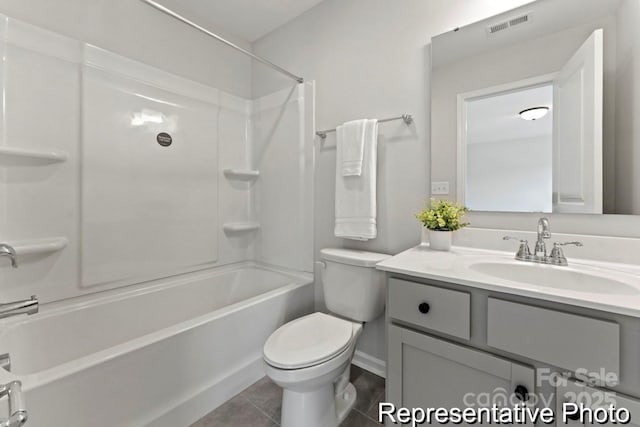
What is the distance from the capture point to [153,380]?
3.99 feet

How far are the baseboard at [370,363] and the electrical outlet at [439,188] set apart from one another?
1090 millimetres

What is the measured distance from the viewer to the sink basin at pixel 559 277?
910 millimetres

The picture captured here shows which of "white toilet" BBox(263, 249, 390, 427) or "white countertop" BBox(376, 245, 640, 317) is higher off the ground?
"white countertop" BBox(376, 245, 640, 317)

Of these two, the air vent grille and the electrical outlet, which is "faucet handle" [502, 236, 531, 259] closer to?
the electrical outlet

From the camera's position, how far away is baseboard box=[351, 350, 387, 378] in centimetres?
172

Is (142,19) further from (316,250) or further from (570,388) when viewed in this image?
(570,388)

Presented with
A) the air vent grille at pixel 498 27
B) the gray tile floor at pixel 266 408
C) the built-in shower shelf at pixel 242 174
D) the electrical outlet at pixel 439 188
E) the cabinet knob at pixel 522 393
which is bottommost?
the gray tile floor at pixel 266 408

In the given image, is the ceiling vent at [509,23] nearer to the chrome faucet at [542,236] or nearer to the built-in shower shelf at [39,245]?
the chrome faucet at [542,236]

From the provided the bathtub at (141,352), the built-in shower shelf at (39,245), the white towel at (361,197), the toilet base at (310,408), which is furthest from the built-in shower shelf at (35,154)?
the toilet base at (310,408)

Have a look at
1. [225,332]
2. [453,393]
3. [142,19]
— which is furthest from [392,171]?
[142,19]

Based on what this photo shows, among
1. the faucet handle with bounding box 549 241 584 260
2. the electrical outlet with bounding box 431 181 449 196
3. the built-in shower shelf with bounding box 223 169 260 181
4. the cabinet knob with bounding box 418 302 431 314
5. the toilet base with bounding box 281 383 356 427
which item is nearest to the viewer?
the cabinet knob with bounding box 418 302 431 314

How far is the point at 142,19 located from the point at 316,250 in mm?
1978

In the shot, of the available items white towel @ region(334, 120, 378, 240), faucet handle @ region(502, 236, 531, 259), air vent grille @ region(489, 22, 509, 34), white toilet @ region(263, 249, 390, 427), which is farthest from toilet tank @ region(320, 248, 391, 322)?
air vent grille @ region(489, 22, 509, 34)

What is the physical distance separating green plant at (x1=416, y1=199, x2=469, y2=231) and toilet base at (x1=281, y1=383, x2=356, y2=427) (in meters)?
Answer: 0.93
